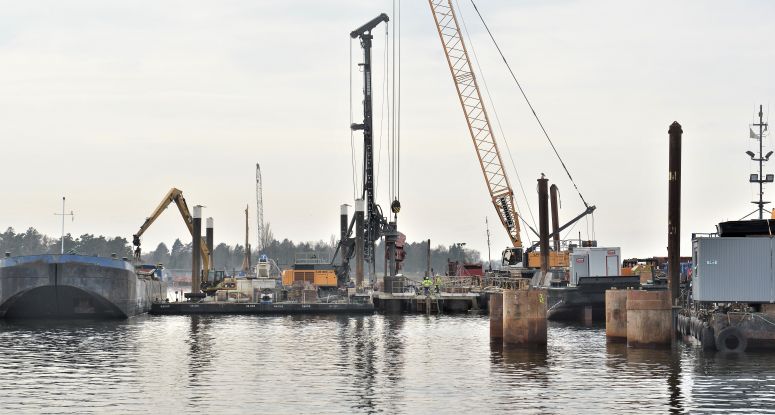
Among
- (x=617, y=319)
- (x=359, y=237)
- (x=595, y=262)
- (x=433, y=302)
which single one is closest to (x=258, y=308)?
(x=433, y=302)

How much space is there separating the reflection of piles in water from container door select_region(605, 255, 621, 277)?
118 feet

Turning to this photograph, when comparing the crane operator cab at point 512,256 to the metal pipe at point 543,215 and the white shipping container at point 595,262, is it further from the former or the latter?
the white shipping container at point 595,262

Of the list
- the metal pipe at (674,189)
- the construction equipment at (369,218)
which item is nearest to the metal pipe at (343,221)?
the construction equipment at (369,218)

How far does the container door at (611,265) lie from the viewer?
9912 centimetres

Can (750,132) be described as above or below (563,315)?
above

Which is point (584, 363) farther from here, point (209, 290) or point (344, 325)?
point (209, 290)

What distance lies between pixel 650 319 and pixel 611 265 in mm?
42513

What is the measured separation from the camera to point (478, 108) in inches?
6117

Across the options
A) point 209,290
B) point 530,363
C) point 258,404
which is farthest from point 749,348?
point 209,290

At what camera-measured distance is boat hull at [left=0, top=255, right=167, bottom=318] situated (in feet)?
317

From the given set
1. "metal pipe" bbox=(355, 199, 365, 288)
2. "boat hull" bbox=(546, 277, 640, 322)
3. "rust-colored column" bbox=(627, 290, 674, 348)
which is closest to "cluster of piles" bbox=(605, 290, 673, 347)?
"rust-colored column" bbox=(627, 290, 674, 348)

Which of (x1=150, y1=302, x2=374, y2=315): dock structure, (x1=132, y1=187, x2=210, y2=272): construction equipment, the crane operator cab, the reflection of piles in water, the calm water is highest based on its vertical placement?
(x1=132, y1=187, x2=210, y2=272): construction equipment

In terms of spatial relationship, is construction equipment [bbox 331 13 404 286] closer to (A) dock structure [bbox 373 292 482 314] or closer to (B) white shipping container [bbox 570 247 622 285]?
(A) dock structure [bbox 373 292 482 314]

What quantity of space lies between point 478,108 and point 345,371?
10469 cm
